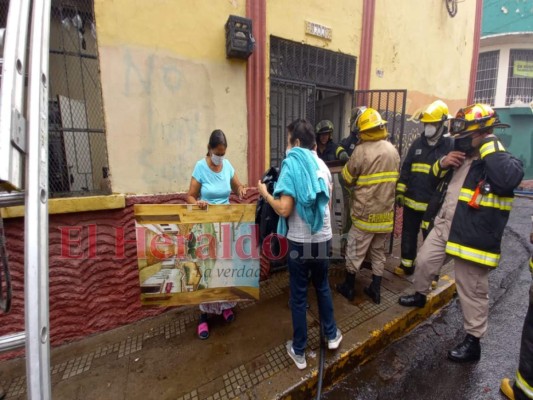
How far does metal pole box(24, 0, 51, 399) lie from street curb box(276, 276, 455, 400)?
1715mm

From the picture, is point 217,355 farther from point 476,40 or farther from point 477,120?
point 476,40

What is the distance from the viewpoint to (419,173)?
3.39 meters

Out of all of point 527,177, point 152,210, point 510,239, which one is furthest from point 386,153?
point 527,177

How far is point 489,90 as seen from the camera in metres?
12.5

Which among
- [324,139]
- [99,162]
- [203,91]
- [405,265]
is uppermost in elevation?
[203,91]

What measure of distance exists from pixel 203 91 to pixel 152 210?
1.43 meters

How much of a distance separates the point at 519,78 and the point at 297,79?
14.1 meters

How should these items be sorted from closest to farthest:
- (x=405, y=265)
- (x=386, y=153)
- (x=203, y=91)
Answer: (x=386, y=153), (x=203, y=91), (x=405, y=265)

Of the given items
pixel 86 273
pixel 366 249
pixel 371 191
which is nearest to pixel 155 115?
pixel 86 273

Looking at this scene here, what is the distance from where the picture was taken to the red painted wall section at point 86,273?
2.37 meters

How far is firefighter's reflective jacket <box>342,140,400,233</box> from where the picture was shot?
279cm

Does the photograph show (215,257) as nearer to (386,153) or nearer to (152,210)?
(152,210)

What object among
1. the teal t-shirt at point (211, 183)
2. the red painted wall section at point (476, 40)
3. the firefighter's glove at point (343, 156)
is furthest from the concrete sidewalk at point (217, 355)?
the red painted wall section at point (476, 40)

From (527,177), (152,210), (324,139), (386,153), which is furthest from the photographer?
(527,177)
